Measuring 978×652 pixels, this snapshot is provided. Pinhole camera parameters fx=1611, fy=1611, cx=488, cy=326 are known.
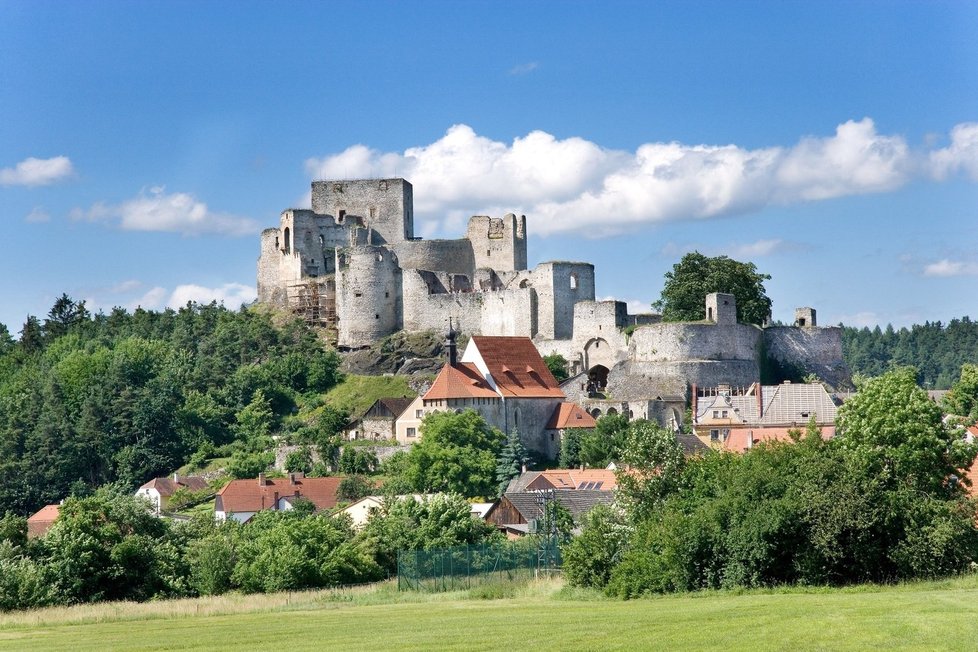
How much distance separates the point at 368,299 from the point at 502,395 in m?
16.9

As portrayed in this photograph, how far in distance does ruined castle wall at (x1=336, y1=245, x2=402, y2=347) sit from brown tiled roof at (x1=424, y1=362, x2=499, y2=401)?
14.2 m

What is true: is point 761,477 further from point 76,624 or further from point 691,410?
point 691,410

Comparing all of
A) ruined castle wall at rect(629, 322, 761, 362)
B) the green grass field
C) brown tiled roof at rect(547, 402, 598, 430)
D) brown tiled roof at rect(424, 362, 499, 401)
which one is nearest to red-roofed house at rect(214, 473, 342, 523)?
brown tiled roof at rect(424, 362, 499, 401)

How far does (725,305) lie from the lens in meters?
78.4

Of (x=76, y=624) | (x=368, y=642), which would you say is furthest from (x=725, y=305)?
(x=368, y=642)

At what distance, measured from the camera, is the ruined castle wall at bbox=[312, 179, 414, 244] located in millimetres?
95812

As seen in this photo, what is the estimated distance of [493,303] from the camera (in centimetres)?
8494

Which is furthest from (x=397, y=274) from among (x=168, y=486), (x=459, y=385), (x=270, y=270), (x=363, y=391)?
(x=168, y=486)

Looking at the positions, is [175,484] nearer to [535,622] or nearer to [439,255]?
[439,255]

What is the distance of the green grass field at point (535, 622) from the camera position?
26297 millimetres

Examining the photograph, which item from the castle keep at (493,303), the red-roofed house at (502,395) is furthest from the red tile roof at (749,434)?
the red-roofed house at (502,395)

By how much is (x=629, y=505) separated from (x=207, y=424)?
42754 millimetres

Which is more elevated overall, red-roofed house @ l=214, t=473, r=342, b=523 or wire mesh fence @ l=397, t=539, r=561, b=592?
red-roofed house @ l=214, t=473, r=342, b=523

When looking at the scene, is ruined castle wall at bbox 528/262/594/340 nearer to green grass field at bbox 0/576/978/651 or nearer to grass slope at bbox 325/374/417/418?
grass slope at bbox 325/374/417/418
